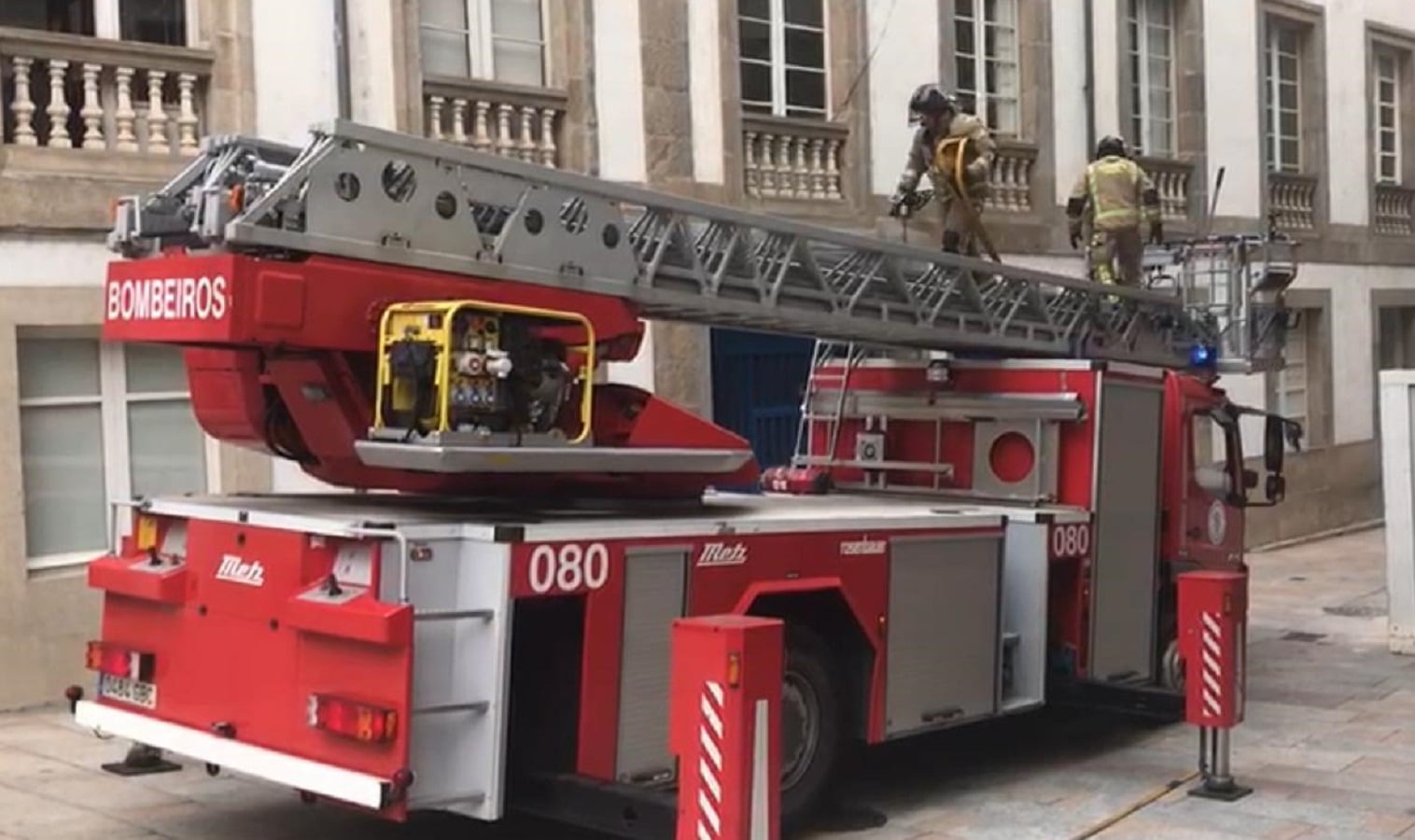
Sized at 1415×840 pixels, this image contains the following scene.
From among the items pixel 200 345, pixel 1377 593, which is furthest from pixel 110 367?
pixel 1377 593

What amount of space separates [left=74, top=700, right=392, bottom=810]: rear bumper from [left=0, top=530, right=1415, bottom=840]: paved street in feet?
2.27

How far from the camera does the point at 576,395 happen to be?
266 inches

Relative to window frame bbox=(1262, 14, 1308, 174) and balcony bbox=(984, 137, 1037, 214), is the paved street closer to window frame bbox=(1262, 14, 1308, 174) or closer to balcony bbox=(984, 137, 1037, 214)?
balcony bbox=(984, 137, 1037, 214)

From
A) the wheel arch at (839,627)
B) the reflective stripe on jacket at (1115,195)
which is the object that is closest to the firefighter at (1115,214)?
the reflective stripe on jacket at (1115,195)

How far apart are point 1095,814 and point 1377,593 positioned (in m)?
9.39

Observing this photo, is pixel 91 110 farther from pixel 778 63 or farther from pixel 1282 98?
pixel 1282 98

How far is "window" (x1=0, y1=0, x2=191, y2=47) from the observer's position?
1051cm

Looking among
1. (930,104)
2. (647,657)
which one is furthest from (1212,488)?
(647,657)

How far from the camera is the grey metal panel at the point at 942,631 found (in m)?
7.86

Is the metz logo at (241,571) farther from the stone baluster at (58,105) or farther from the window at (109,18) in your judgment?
the window at (109,18)

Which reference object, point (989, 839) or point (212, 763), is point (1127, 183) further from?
point (212, 763)

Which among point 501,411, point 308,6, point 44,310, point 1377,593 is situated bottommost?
point 1377,593

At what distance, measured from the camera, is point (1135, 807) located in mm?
8008

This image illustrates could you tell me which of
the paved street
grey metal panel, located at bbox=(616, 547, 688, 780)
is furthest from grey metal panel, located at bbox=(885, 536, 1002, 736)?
grey metal panel, located at bbox=(616, 547, 688, 780)
